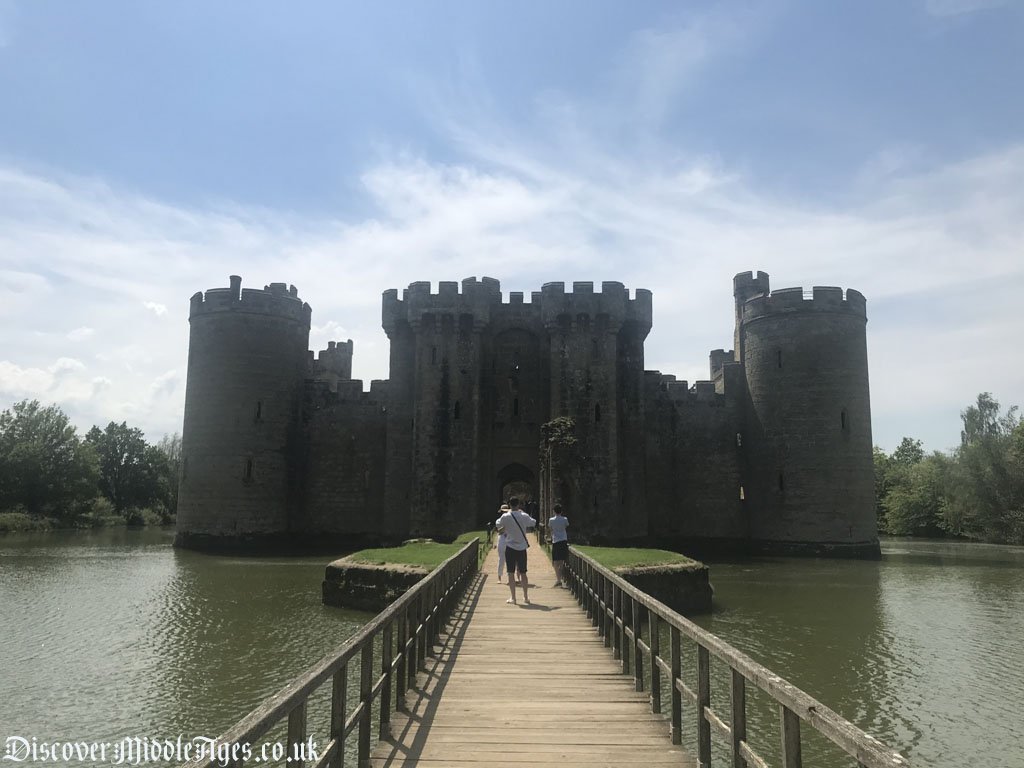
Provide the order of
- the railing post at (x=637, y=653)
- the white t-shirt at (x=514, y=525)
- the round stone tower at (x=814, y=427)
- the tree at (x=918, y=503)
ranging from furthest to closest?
the tree at (x=918, y=503) < the round stone tower at (x=814, y=427) < the white t-shirt at (x=514, y=525) < the railing post at (x=637, y=653)

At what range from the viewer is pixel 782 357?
30.5m

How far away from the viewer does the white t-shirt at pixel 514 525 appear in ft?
37.8

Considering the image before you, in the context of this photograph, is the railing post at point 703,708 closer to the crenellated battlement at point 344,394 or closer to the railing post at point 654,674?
the railing post at point 654,674

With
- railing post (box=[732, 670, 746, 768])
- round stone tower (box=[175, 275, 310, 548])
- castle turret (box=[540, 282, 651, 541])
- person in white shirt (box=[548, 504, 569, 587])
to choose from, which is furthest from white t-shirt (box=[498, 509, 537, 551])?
round stone tower (box=[175, 275, 310, 548])

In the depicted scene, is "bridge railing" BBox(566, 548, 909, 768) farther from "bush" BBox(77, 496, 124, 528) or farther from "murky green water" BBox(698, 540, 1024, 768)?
"bush" BBox(77, 496, 124, 528)

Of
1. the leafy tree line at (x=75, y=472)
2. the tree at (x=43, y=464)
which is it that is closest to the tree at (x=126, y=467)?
the leafy tree line at (x=75, y=472)

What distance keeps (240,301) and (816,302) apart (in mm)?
24125

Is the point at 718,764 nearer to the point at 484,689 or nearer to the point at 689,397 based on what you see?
the point at 484,689

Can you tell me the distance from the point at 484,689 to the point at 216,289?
95.7 ft

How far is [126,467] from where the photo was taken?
59938 mm

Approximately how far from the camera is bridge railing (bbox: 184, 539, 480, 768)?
3.26 m

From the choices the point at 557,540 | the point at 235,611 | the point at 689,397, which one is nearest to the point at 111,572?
the point at 235,611

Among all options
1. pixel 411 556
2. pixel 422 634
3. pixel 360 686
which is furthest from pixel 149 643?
pixel 360 686

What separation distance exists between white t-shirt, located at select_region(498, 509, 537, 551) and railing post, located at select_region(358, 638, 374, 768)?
6232mm
